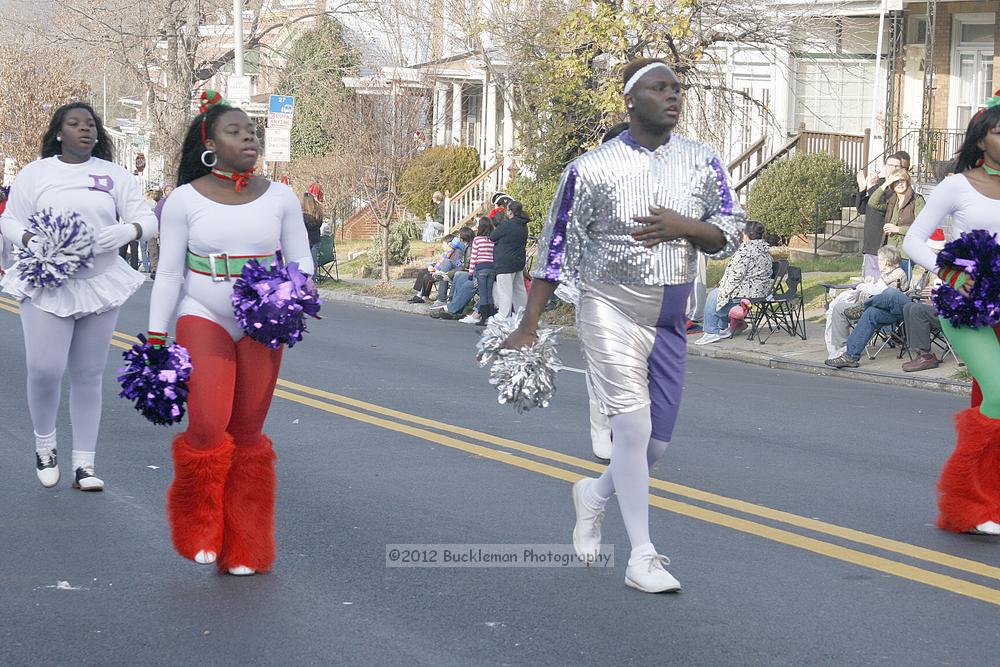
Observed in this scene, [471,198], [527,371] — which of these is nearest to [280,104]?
[471,198]

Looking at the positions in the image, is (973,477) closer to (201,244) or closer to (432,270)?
(201,244)

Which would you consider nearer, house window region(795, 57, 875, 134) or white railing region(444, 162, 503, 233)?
house window region(795, 57, 875, 134)

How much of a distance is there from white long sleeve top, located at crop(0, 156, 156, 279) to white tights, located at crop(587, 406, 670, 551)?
318cm

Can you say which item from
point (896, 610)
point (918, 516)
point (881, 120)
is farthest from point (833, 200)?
point (896, 610)

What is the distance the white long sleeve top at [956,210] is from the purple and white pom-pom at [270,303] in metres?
2.99

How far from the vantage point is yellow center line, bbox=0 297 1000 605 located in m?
6.10

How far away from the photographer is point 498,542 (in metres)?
6.66

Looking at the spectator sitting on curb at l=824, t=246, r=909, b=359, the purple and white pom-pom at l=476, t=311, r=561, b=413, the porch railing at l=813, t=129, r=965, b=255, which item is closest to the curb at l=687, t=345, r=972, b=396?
the spectator sitting on curb at l=824, t=246, r=909, b=359

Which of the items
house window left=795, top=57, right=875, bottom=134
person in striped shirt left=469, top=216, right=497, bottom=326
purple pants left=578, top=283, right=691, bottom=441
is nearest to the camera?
purple pants left=578, top=283, right=691, bottom=441

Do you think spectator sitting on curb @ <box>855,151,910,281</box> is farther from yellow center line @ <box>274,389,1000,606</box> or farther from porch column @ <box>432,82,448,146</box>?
porch column @ <box>432,82,448,146</box>

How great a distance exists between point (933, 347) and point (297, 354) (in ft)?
22.7

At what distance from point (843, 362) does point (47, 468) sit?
930 centimetres

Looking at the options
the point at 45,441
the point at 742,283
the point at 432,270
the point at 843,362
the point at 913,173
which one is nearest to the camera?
the point at 45,441

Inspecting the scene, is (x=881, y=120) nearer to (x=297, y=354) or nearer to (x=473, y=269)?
(x=473, y=269)
